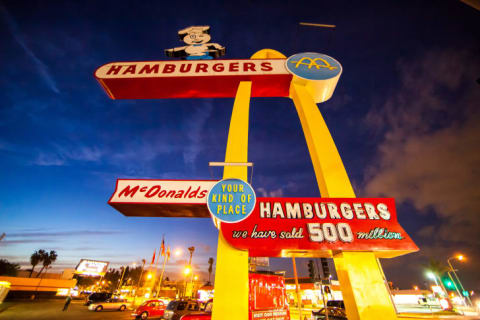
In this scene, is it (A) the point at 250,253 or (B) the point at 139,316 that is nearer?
(A) the point at 250,253

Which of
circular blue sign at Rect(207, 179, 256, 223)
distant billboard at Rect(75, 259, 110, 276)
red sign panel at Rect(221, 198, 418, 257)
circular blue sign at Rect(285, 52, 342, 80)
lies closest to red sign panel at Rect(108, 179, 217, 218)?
circular blue sign at Rect(207, 179, 256, 223)

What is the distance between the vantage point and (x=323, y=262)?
13.8 metres

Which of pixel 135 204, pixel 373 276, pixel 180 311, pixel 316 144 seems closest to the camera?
pixel 373 276

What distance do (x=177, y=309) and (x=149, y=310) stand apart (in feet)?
16.5

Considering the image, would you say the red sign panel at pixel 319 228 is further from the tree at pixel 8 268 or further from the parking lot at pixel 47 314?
the tree at pixel 8 268

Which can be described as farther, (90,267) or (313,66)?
(90,267)

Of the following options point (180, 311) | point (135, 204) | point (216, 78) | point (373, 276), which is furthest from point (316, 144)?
point (180, 311)

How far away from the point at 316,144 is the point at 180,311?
1300 cm

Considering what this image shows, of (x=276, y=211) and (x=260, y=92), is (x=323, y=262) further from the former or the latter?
(x=260, y=92)

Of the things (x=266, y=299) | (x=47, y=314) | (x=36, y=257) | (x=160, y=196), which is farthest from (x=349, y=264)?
(x=36, y=257)

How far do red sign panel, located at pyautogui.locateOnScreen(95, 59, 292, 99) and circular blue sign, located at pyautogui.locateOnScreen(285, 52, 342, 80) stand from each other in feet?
1.41

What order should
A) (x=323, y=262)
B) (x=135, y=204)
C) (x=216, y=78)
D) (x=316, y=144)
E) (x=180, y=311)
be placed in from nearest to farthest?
(x=135, y=204) < (x=316, y=144) < (x=216, y=78) < (x=180, y=311) < (x=323, y=262)

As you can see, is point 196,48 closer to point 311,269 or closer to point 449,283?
point 311,269

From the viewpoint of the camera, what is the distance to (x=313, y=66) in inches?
324
